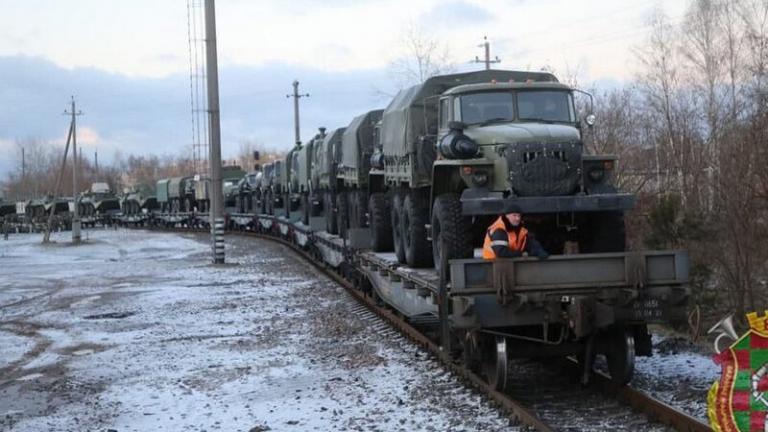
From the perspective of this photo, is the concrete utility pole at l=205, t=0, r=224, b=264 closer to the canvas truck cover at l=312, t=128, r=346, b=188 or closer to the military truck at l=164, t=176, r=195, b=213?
the canvas truck cover at l=312, t=128, r=346, b=188

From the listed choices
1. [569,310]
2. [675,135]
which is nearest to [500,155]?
[569,310]

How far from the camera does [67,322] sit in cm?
1666

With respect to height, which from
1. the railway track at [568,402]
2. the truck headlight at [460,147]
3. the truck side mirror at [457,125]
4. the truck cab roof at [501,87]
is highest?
the truck cab roof at [501,87]

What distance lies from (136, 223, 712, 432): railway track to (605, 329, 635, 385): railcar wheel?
0.37 ft

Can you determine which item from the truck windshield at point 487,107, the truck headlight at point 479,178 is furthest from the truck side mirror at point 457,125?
the truck headlight at point 479,178

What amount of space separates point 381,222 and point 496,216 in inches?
206

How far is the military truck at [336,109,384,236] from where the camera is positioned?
1778cm

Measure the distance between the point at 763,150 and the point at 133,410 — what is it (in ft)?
29.9

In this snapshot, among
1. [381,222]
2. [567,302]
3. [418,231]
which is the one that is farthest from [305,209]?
[567,302]

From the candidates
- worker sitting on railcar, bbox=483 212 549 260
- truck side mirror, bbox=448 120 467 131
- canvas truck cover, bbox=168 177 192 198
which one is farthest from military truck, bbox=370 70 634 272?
canvas truck cover, bbox=168 177 192 198

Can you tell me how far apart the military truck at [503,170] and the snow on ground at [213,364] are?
1701mm

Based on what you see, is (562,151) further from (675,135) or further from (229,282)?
(675,135)

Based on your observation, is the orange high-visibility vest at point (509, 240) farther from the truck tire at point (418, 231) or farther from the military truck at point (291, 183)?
the military truck at point (291, 183)

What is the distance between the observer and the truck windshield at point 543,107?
11461mm
